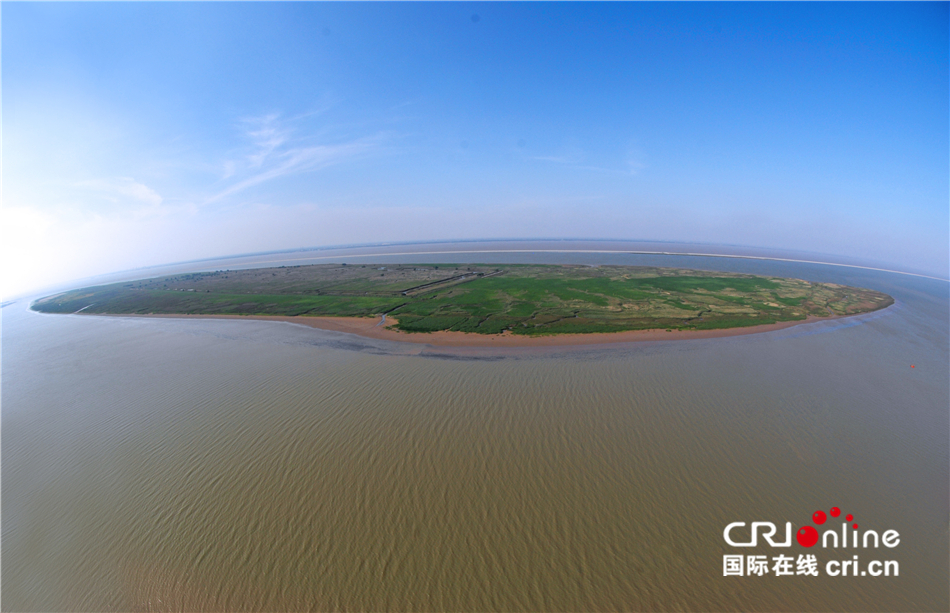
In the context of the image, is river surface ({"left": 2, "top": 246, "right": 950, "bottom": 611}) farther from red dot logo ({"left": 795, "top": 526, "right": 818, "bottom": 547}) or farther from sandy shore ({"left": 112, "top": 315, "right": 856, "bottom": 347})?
sandy shore ({"left": 112, "top": 315, "right": 856, "bottom": 347})

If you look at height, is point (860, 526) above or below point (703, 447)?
below

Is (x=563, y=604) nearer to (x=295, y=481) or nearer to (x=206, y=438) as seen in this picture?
(x=295, y=481)

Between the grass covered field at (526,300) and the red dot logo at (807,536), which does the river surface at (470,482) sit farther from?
the grass covered field at (526,300)

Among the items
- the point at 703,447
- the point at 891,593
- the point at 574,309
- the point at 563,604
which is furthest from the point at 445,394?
the point at 574,309

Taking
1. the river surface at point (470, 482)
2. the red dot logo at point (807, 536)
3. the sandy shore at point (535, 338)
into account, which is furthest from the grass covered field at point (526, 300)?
the red dot logo at point (807, 536)

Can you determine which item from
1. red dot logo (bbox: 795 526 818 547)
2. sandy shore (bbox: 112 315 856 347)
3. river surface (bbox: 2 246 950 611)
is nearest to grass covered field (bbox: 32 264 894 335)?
sandy shore (bbox: 112 315 856 347)

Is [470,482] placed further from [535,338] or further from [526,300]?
[526,300]
